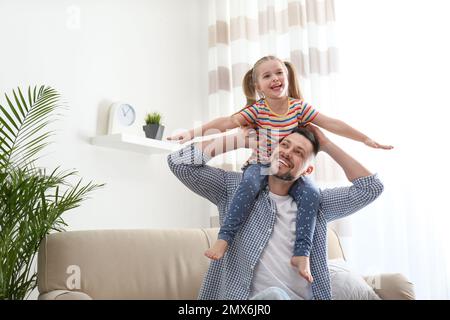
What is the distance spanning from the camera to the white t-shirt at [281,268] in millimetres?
1496

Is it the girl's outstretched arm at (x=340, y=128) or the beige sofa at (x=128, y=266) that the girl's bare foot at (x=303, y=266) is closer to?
the girl's outstretched arm at (x=340, y=128)

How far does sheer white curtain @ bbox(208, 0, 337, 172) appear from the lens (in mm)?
3158

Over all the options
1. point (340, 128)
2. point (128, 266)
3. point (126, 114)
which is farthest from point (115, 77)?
point (340, 128)

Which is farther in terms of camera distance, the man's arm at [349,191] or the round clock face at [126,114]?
the round clock face at [126,114]

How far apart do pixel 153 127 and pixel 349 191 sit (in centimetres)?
166

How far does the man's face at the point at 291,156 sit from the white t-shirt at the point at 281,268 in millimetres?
161

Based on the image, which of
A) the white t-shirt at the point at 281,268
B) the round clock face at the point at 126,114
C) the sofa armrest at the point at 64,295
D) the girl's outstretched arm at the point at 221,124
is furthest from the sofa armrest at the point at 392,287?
the round clock face at the point at 126,114

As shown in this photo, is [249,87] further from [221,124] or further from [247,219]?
[247,219]

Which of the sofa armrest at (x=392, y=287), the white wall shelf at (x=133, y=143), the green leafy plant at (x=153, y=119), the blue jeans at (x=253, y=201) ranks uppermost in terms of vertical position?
the green leafy plant at (x=153, y=119)

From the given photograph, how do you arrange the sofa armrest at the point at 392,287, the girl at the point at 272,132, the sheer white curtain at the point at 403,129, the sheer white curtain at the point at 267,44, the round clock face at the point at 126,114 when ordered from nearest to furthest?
the girl at the point at 272,132
the sofa armrest at the point at 392,287
the sheer white curtain at the point at 403,129
the round clock face at the point at 126,114
the sheer white curtain at the point at 267,44

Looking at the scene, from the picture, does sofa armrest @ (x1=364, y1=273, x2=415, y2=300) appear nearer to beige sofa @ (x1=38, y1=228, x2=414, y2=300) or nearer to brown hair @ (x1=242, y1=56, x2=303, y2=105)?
beige sofa @ (x1=38, y1=228, x2=414, y2=300)
